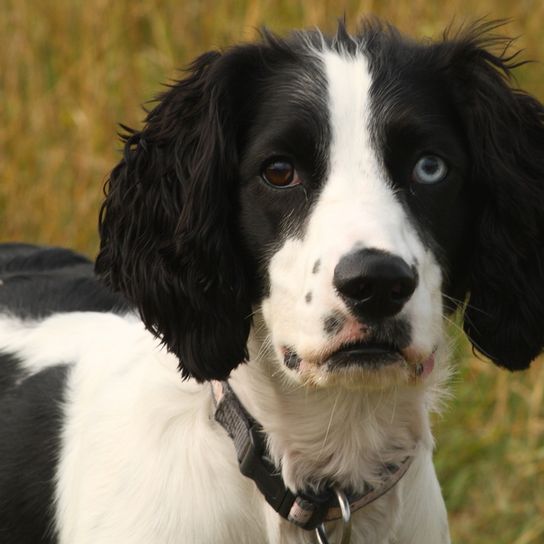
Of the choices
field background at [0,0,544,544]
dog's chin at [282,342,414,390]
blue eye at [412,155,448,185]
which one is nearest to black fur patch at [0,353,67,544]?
dog's chin at [282,342,414,390]

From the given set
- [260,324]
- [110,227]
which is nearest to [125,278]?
[110,227]

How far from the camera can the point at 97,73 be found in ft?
20.3

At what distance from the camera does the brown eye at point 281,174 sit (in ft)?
9.73

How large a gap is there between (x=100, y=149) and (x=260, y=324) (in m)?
3.16

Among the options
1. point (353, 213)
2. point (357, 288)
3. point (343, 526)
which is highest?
point (353, 213)

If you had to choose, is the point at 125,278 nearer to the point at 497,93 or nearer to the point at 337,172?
the point at 337,172

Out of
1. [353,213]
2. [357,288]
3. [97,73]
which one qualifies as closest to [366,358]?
[357,288]

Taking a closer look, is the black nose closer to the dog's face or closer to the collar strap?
the dog's face

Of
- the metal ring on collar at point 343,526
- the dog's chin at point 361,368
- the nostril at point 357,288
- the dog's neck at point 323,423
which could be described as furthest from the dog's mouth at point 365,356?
the metal ring on collar at point 343,526

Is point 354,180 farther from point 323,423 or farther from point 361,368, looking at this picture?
point 323,423

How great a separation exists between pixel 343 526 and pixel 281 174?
893 millimetres

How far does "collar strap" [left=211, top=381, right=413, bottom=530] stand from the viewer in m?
3.04

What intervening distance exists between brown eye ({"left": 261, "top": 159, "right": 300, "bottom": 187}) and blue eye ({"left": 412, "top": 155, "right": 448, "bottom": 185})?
30 centimetres

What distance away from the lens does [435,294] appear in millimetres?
2922
